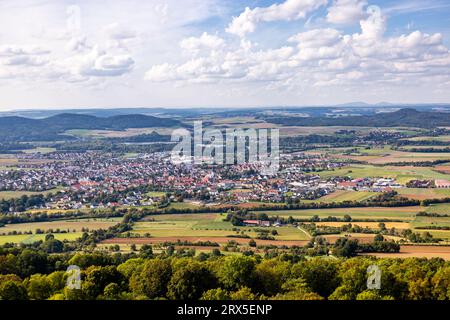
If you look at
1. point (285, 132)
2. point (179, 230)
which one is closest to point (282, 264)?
point (179, 230)

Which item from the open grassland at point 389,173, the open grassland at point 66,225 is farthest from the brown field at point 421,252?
the open grassland at point 389,173

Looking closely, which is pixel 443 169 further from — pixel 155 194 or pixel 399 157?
pixel 155 194

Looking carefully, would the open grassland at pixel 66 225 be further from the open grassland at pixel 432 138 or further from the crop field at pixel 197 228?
the open grassland at pixel 432 138

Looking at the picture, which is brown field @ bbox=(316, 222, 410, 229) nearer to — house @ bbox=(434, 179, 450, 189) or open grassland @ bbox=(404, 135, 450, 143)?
house @ bbox=(434, 179, 450, 189)

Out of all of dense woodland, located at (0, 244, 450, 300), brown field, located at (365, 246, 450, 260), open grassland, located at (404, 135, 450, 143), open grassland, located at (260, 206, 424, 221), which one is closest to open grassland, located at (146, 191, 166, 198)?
open grassland, located at (260, 206, 424, 221)

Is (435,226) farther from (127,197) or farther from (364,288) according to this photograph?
(127,197)

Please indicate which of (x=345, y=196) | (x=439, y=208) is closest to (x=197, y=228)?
(x=345, y=196)
